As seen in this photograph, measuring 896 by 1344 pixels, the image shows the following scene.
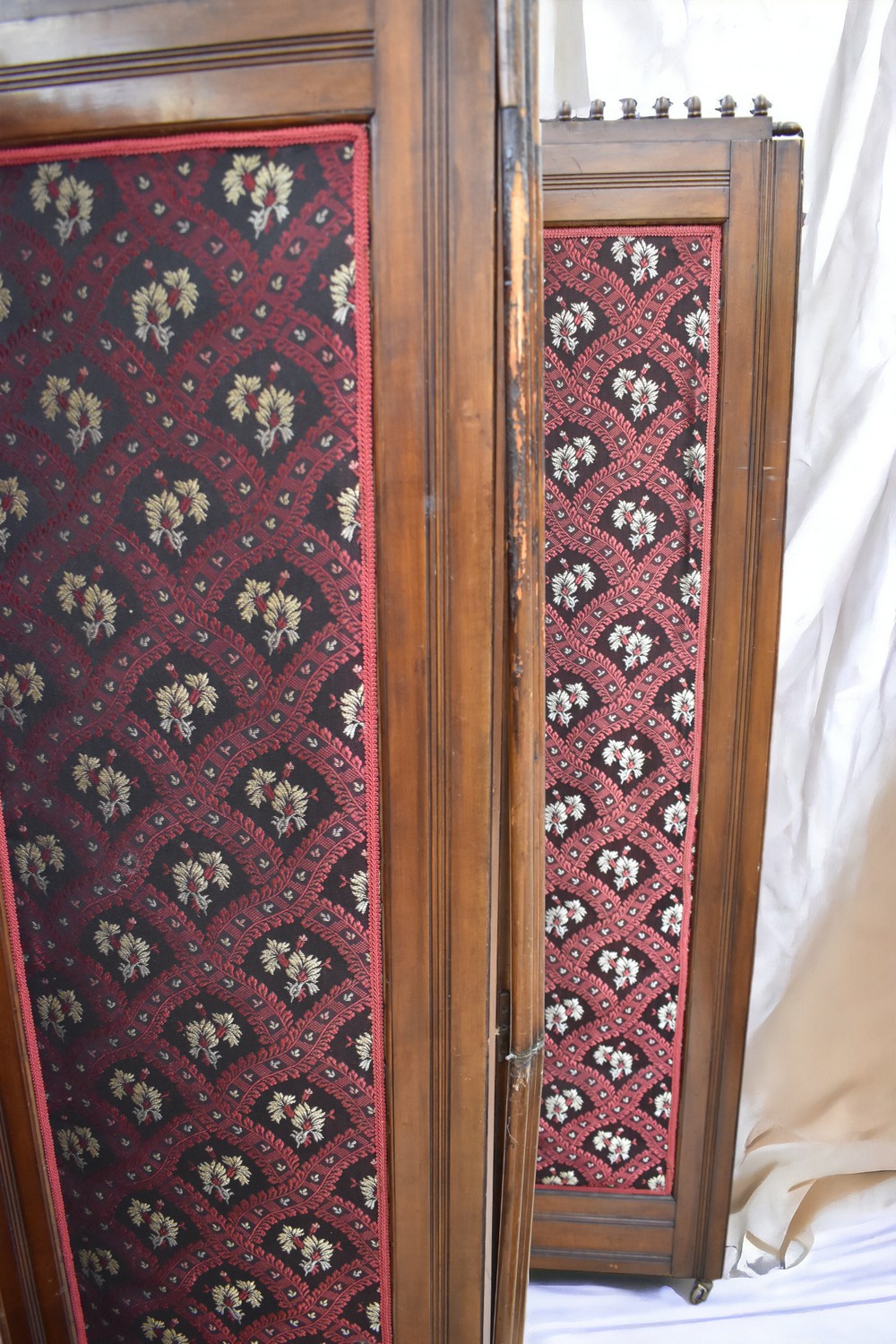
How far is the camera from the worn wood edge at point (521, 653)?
759 millimetres

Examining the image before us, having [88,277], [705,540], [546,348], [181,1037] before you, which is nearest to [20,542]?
[88,277]

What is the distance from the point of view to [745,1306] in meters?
1.78

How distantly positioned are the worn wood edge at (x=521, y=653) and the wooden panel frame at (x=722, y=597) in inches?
26.9

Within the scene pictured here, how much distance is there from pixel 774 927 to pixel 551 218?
1523 millimetres

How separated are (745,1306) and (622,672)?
1.21 metres

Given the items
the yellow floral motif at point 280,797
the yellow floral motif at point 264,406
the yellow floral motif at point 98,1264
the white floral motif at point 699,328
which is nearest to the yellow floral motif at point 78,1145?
the yellow floral motif at point 98,1264

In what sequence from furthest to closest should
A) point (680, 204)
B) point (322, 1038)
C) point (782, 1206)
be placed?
point (782, 1206) → point (680, 204) → point (322, 1038)

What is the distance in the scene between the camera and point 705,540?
4.93 feet

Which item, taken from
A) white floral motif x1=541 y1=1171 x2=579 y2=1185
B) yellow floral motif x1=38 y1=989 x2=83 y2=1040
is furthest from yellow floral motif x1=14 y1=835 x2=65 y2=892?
white floral motif x1=541 y1=1171 x2=579 y2=1185

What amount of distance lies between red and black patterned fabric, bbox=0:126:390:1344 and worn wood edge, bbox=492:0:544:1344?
0.12 m

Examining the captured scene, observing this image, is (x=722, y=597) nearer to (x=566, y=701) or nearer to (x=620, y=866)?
(x=566, y=701)

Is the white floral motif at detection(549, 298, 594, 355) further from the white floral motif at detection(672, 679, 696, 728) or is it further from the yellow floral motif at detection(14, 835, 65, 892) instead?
the yellow floral motif at detection(14, 835, 65, 892)

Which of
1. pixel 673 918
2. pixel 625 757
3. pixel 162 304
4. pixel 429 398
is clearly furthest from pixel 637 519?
pixel 162 304

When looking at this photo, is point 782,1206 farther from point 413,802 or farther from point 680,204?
point 680,204
